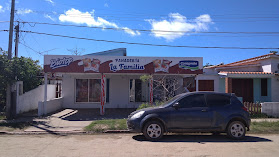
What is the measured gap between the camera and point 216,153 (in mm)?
5609

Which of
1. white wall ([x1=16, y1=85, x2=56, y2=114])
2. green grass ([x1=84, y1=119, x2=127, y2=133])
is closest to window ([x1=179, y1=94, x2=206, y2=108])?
green grass ([x1=84, y1=119, x2=127, y2=133])

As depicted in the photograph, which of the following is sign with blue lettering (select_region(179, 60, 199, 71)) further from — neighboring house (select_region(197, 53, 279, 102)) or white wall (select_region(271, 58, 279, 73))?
white wall (select_region(271, 58, 279, 73))

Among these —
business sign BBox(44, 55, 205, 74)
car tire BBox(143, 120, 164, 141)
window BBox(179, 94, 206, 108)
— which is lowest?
car tire BBox(143, 120, 164, 141)

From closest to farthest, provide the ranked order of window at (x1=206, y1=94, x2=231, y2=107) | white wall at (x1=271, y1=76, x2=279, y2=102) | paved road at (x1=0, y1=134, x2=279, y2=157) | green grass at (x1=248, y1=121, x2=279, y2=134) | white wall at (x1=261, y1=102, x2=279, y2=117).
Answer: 1. paved road at (x1=0, y1=134, x2=279, y2=157)
2. window at (x1=206, y1=94, x2=231, y2=107)
3. green grass at (x1=248, y1=121, x2=279, y2=134)
4. white wall at (x1=261, y1=102, x2=279, y2=117)
5. white wall at (x1=271, y1=76, x2=279, y2=102)

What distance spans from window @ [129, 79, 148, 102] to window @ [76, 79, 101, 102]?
2512 millimetres

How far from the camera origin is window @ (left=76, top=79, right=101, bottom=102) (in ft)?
52.9

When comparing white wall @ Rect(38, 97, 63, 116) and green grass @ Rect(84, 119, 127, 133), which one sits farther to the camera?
white wall @ Rect(38, 97, 63, 116)

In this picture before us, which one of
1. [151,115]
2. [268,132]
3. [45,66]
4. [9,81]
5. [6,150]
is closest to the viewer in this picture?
[6,150]

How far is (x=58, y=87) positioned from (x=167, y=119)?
14.2m

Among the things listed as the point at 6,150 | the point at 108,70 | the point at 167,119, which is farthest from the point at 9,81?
the point at 167,119

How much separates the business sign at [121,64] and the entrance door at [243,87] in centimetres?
502

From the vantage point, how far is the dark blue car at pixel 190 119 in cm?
704

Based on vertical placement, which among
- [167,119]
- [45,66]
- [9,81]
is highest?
[45,66]

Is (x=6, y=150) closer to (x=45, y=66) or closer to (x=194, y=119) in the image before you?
(x=194, y=119)
